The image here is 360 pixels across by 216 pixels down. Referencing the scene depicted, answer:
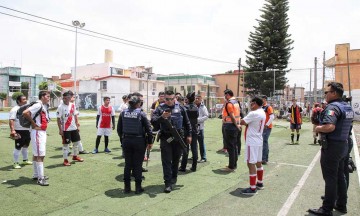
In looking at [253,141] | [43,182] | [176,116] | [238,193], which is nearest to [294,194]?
[238,193]

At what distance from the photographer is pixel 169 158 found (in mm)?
5668

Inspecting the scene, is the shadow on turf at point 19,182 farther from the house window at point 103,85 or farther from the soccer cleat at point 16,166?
the house window at point 103,85

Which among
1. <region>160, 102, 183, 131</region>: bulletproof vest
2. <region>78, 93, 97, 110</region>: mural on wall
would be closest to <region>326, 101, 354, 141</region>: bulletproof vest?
<region>160, 102, 183, 131</region>: bulletproof vest

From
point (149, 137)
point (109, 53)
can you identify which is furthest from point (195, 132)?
point (109, 53)

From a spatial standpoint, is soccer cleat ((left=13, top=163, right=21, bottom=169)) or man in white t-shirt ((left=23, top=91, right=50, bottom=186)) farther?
soccer cleat ((left=13, top=163, right=21, bottom=169))

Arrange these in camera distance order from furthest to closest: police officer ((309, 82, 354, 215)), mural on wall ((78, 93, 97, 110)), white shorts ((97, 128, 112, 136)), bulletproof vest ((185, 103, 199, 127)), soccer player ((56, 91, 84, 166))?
1. mural on wall ((78, 93, 97, 110))
2. white shorts ((97, 128, 112, 136))
3. soccer player ((56, 91, 84, 166))
4. bulletproof vest ((185, 103, 199, 127))
5. police officer ((309, 82, 354, 215))

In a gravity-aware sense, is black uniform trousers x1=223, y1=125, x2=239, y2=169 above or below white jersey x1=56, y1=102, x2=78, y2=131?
below

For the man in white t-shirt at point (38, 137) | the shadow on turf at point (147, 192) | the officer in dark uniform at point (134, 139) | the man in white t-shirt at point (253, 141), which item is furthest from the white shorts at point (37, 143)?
the man in white t-shirt at point (253, 141)

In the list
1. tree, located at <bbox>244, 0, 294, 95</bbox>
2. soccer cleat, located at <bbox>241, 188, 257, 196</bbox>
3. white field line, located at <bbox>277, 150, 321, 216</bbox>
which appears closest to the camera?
white field line, located at <bbox>277, 150, 321, 216</bbox>

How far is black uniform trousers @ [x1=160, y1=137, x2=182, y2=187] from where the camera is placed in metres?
5.57

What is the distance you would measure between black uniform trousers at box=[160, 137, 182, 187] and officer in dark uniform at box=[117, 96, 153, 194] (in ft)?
1.32

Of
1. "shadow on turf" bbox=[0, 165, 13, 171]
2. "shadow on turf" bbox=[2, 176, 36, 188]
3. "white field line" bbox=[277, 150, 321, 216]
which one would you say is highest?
"shadow on turf" bbox=[0, 165, 13, 171]

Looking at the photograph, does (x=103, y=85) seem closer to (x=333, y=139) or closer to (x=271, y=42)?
(x=271, y=42)

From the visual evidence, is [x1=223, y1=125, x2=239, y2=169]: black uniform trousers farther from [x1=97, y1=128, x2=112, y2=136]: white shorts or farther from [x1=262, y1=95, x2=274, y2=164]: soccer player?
[x1=97, y1=128, x2=112, y2=136]: white shorts
